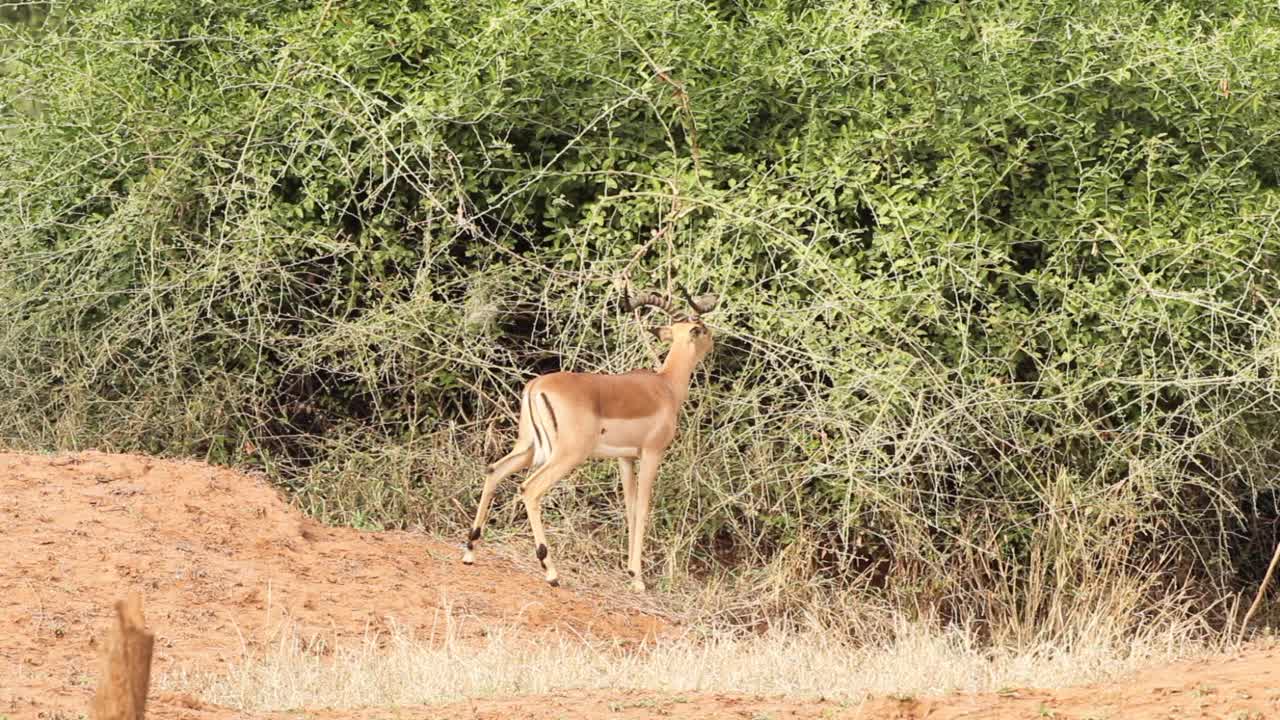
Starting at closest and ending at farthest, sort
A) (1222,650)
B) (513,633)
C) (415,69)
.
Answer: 1. (513,633)
2. (1222,650)
3. (415,69)

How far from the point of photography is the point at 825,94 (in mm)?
9859

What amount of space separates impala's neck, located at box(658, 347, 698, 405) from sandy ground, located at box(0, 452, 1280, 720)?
3.57 feet

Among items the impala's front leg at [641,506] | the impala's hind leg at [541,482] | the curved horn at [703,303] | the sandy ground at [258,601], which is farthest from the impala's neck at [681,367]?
the sandy ground at [258,601]

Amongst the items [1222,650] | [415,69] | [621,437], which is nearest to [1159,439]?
[1222,650]

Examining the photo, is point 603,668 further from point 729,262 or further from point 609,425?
point 729,262

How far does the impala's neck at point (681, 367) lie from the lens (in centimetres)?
871

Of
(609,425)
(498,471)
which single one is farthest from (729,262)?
(498,471)

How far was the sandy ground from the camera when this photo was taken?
565 centimetres

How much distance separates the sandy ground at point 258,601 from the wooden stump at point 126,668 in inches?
99.9

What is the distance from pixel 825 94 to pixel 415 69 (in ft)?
7.98

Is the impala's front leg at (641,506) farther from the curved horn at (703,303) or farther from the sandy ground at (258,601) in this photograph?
the curved horn at (703,303)

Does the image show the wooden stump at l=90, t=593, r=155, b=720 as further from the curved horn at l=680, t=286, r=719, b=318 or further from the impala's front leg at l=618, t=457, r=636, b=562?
the curved horn at l=680, t=286, r=719, b=318

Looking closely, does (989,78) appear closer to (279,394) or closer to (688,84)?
(688,84)

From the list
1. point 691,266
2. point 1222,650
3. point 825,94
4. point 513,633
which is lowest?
point 1222,650
